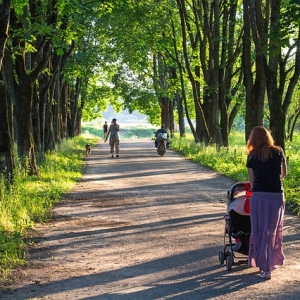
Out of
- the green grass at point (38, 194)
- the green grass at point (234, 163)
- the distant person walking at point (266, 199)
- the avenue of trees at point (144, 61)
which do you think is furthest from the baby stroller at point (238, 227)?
the green grass at point (234, 163)

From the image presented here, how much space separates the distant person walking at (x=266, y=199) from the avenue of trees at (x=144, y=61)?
1928 mm

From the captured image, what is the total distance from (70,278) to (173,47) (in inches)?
1214

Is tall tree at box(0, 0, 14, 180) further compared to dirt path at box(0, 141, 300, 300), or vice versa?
tall tree at box(0, 0, 14, 180)

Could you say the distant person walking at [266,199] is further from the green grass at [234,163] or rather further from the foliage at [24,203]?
the green grass at [234,163]

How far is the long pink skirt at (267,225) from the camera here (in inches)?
292

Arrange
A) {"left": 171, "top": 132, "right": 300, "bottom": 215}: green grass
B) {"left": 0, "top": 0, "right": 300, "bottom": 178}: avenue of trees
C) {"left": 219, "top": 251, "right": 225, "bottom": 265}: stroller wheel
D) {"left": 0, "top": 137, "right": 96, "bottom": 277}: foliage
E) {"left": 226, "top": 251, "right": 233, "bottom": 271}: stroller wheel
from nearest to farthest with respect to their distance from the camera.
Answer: {"left": 226, "top": 251, "right": 233, "bottom": 271}: stroller wheel < {"left": 219, "top": 251, "right": 225, "bottom": 265}: stroller wheel < {"left": 0, "top": 137, "right": 96, "bottom": 277}: foliage < {"left": 171, "top": 132, "right": 300, "bottom": 215}: green grass < {"left": 0, "top": 0, "right": 300, "bottom": 178}: avenue of trees

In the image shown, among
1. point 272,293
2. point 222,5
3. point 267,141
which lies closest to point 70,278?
point 272,293

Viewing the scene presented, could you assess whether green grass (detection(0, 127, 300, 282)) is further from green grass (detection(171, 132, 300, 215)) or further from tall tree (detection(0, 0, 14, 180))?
tall tree (detection(0, 0, 14, 180))

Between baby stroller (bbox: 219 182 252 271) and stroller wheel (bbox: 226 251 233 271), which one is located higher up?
baby stroller (bbox: 219 182 252 271)

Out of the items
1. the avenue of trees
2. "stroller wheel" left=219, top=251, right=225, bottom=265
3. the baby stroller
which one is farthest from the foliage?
the baby stroller

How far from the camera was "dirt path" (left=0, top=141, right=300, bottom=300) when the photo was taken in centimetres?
682

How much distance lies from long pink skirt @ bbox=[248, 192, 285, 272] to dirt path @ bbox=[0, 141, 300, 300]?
0.28 m

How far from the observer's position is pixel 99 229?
1081 cm

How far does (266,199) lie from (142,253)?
217 cm
